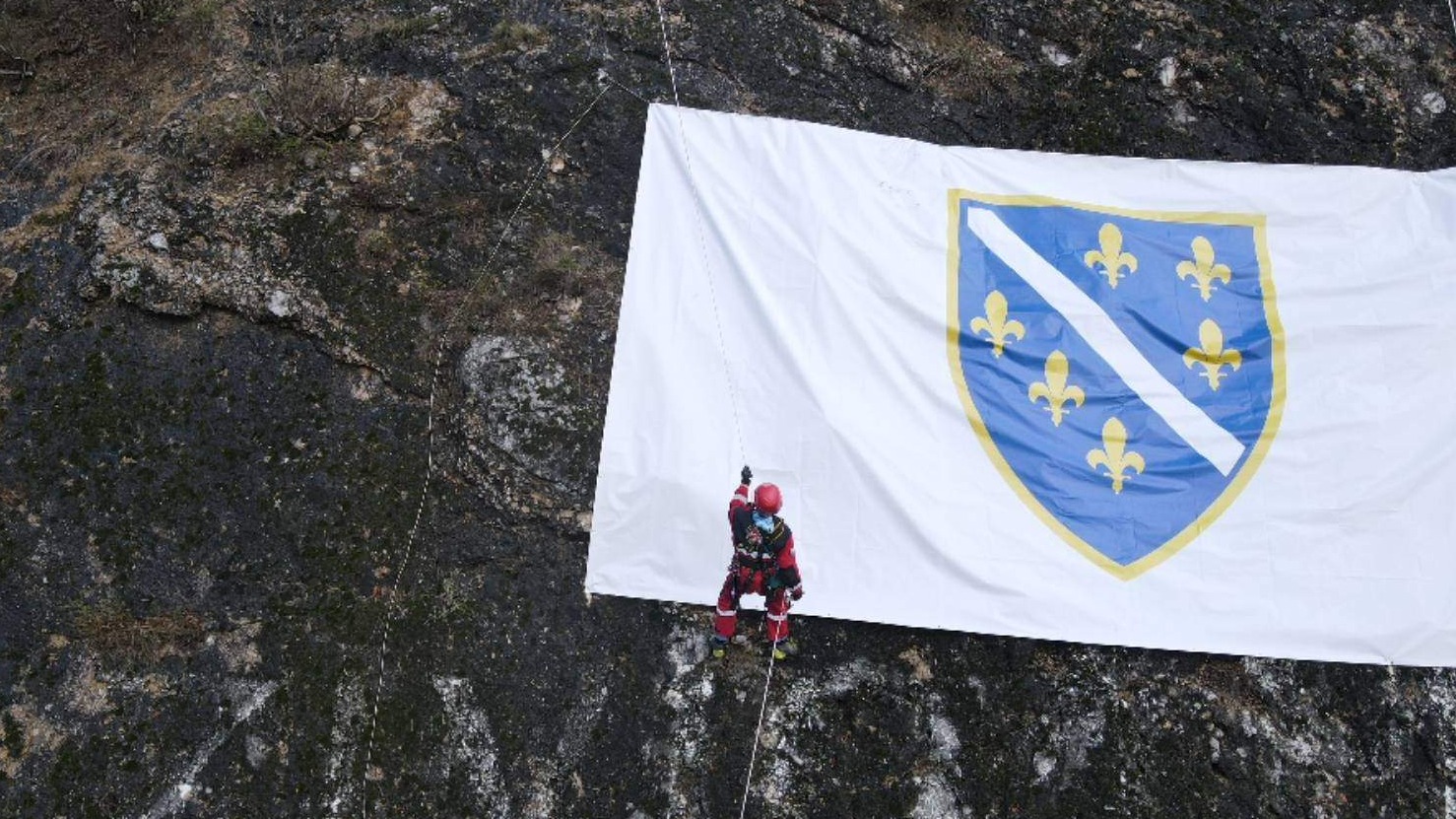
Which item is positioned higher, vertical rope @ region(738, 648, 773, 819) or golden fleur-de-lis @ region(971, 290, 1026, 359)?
golden fleur-de-lis @ region(971, 290, 1026, 359)

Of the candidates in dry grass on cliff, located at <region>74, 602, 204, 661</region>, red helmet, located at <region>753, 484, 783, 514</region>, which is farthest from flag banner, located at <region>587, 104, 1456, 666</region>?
dry grass on cliff, located at <region>74, 602, 204, 661</region>

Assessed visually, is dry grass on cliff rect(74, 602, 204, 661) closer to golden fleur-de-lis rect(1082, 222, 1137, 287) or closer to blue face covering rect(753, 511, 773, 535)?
blue face covering rect(753, 511, 773, 535)

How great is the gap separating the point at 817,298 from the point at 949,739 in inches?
109

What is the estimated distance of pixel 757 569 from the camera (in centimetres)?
629

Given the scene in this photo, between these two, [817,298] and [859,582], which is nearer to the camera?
[859,582]

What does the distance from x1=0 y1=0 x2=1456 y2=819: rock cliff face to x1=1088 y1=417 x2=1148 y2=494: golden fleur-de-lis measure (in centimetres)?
107

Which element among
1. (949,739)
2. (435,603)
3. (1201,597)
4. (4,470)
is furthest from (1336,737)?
(4,470)

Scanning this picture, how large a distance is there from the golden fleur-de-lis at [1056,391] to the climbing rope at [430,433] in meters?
3.53

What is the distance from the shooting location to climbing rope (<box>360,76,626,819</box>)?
6.17 m

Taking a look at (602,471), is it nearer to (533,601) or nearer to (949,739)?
(533,601)

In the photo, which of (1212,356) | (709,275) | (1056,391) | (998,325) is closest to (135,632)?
(709,275)

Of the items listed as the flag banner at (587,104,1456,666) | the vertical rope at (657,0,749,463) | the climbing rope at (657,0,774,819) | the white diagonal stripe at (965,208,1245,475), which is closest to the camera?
the climbing rope at (657,0,774,819)

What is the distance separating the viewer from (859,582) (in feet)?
21.7

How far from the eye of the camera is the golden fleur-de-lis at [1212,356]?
7320 mm
